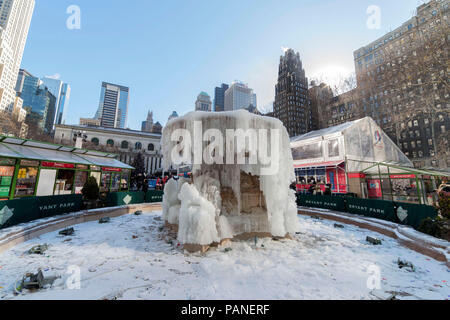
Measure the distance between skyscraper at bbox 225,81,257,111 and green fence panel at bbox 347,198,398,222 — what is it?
158405mm

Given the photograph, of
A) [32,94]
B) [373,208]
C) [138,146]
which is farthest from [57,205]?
[32,94]

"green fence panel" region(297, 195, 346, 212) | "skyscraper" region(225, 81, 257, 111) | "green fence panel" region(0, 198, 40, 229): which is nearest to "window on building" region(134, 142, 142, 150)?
"green fence panel" region(0, 198, 40, 229)

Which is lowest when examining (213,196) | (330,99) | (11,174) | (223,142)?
(213,196)

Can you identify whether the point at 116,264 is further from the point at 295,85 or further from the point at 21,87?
the point at 21,87

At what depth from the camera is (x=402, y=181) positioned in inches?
677

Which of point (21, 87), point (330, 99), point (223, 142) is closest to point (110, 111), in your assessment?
point (21, 87)

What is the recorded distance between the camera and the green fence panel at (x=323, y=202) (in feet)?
35.9

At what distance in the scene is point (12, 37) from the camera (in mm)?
101188

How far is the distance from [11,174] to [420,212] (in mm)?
19142

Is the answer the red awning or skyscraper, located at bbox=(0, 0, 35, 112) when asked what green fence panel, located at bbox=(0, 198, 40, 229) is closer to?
the red awning

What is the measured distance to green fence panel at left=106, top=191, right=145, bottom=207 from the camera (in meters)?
11.6

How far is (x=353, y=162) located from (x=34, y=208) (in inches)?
881

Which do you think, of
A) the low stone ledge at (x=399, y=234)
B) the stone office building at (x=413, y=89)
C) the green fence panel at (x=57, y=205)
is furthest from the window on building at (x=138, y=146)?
the low stone ledge at (x=399, y=234)
